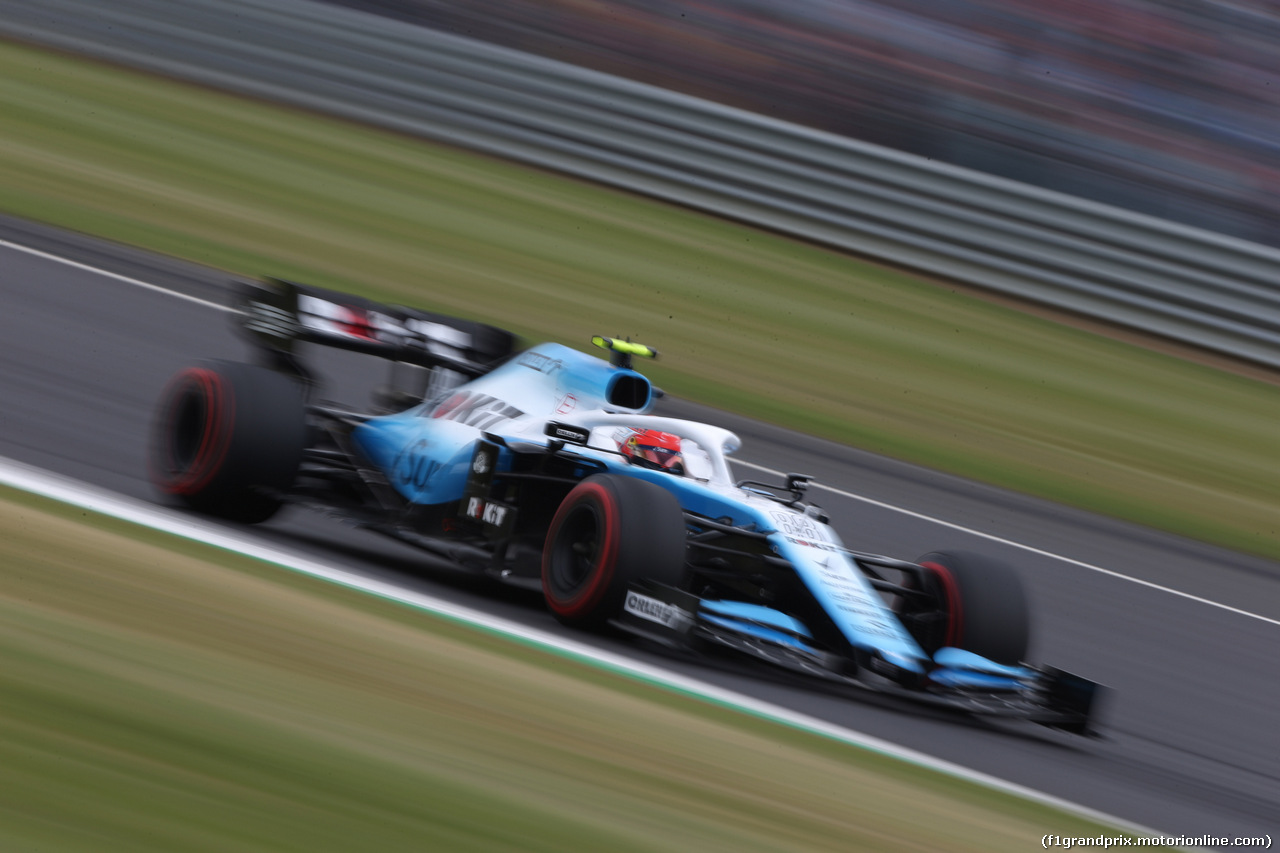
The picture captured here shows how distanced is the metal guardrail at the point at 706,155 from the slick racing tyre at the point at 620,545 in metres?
8.46

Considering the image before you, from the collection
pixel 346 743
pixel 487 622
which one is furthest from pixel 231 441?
pixel 346 743

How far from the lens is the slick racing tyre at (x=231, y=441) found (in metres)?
6.68

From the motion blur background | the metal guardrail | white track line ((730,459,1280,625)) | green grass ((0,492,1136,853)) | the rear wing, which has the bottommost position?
green grass ((0,492,1136,853))

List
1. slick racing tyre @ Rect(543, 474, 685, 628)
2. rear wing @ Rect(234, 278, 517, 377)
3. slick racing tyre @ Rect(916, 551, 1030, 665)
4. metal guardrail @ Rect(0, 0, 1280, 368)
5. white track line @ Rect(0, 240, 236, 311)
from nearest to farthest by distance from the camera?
slick racing tyre @ Rect(543, 474, 685, 628) → slick racing tyre @ Rect(916, 551, 1030, 665) → rear wing @ Rect(234, 278, 517, 377) → white track line @ Rect(0, 240, 236, 311) → metal guardrail @ Rect(0, 0, 1280, 368)

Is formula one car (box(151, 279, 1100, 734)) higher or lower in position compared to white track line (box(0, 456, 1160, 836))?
higher

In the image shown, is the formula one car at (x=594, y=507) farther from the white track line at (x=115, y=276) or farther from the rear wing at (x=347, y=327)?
the white track line at (x=115, y=276)

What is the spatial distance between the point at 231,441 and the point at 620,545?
190 centimetres

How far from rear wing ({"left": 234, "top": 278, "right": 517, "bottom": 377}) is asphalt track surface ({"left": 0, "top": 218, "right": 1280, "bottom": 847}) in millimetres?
827

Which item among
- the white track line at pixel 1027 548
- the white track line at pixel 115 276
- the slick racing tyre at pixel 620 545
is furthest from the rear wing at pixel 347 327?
the white track line at pixel 115 276

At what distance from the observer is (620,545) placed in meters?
5.69

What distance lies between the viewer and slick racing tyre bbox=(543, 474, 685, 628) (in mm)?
5707

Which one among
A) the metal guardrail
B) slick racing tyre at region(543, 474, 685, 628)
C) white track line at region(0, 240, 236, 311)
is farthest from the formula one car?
the metal guardrail

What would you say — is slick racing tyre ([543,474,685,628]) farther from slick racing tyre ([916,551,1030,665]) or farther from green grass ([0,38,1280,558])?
green grass ([0,38,1280,558])

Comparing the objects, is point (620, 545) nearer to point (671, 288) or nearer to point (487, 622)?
point (487, 622)
